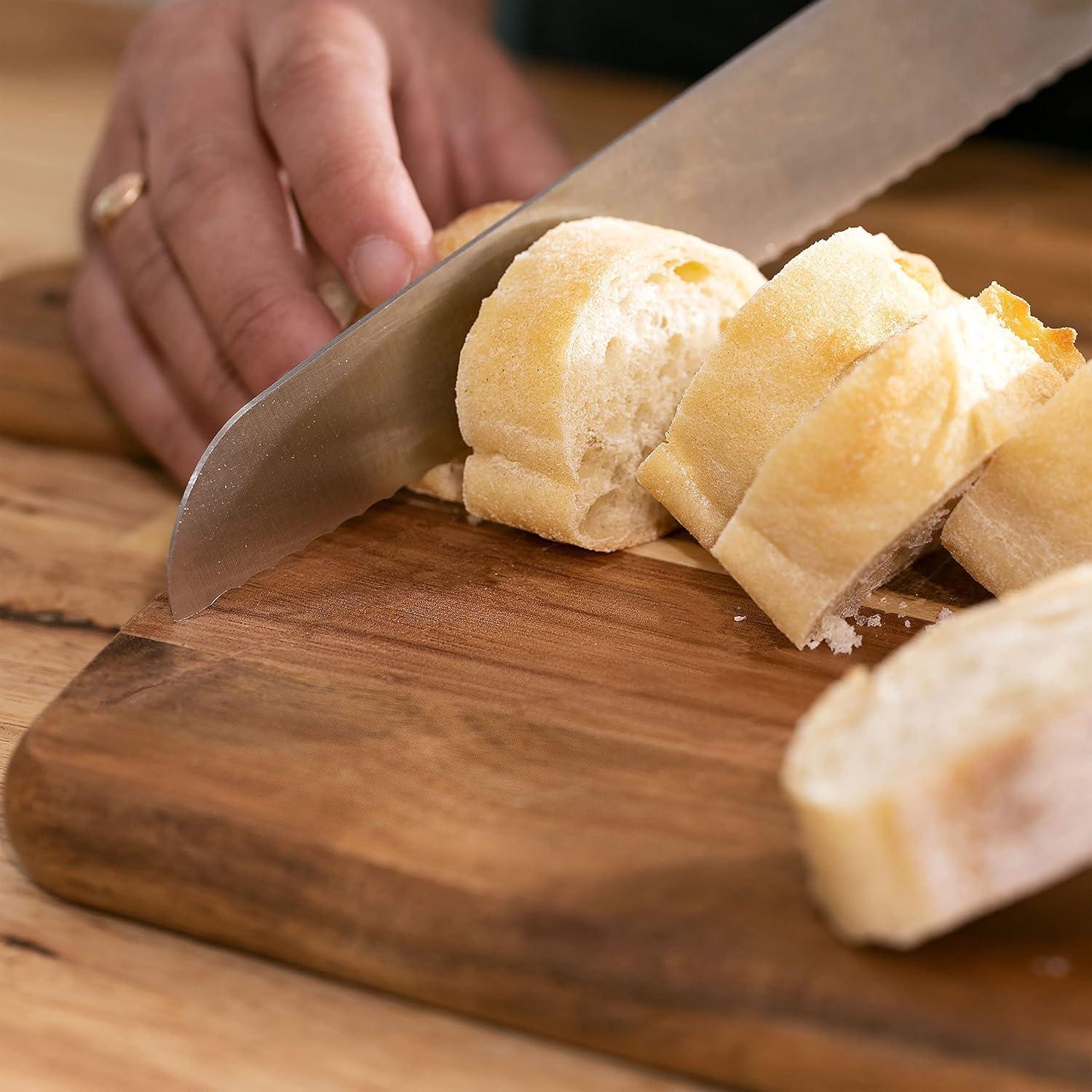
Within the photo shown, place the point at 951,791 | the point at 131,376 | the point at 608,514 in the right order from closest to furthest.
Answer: the point at 951,791 < the point at 608,514 < the point at 131,376

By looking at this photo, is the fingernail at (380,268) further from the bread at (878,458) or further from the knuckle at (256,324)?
the bread at (878,458)

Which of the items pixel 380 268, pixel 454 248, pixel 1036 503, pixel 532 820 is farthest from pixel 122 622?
pixel 1036 503

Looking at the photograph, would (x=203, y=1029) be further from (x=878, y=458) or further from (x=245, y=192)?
(x=245, y=192)

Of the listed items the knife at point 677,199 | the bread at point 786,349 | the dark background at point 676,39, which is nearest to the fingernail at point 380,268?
the knife at point 677,199

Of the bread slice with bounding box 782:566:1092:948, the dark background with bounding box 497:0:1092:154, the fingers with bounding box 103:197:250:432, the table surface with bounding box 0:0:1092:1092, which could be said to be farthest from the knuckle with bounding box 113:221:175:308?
the dark background with bounding box 497:0:1092:154

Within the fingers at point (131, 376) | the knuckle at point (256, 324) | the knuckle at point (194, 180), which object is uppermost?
the knuckle at point (194, 180)

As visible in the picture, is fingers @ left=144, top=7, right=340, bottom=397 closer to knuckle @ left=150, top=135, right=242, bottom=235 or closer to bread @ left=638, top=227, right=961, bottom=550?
knuckle @ left=150, top=135, right=242, bottom=235

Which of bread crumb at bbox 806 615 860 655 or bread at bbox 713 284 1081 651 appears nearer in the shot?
bread at bbox 713 284 1081 651
